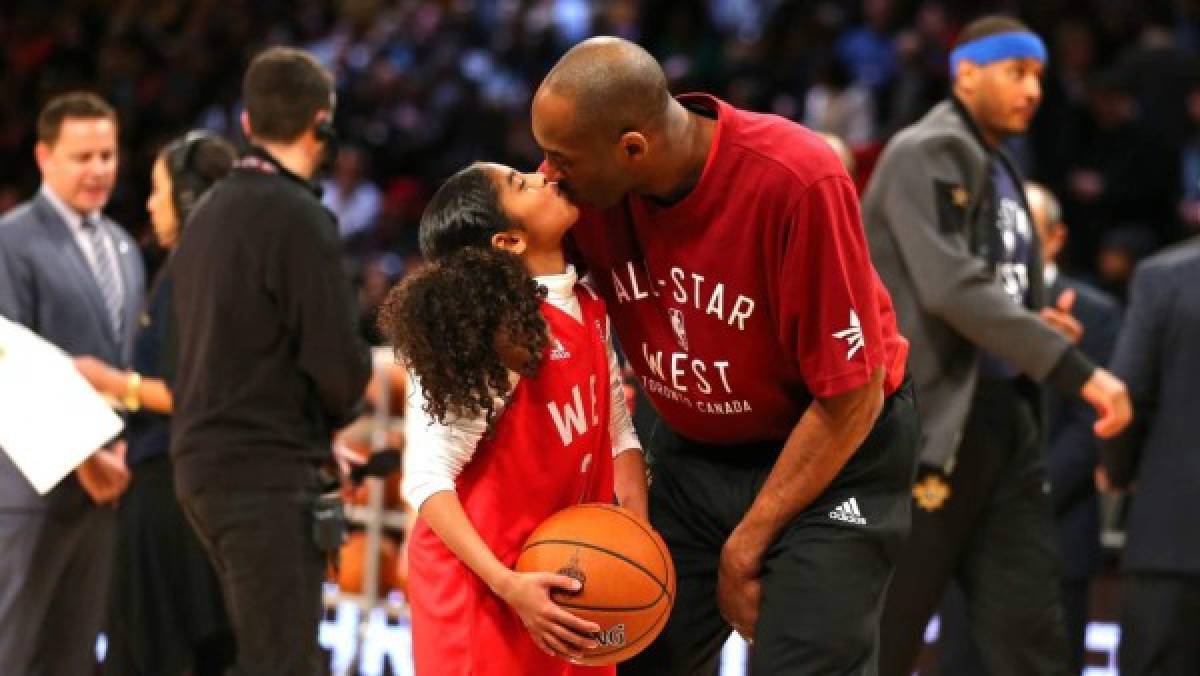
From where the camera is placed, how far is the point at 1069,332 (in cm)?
616

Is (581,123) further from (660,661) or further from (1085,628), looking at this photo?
(1085,628)

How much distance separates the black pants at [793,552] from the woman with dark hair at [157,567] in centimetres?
268

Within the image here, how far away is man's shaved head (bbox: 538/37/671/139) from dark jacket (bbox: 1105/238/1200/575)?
2591mm

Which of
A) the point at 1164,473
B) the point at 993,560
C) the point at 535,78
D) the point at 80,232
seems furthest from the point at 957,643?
the point at 535,78

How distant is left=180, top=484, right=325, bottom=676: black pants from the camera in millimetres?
5195

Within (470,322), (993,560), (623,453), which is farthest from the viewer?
(993,560)

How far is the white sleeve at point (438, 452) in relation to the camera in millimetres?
3809

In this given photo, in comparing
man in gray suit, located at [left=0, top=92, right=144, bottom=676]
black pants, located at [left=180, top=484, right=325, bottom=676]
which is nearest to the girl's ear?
black pants, located at [left=180, top=484, right=325, bottom=676]

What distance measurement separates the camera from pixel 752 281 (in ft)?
12.3

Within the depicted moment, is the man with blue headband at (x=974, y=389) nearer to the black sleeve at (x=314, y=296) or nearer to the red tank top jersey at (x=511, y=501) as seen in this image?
the black sleeve at (x=314, y=296)

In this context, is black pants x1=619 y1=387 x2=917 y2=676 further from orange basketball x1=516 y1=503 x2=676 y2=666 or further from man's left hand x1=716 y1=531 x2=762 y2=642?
orange basketball x1=516 y1=503 x2=676 y2=666

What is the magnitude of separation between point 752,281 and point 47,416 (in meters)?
2.56

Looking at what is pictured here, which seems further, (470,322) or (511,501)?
(511,501)

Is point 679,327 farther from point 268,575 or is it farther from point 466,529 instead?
point 268,575
